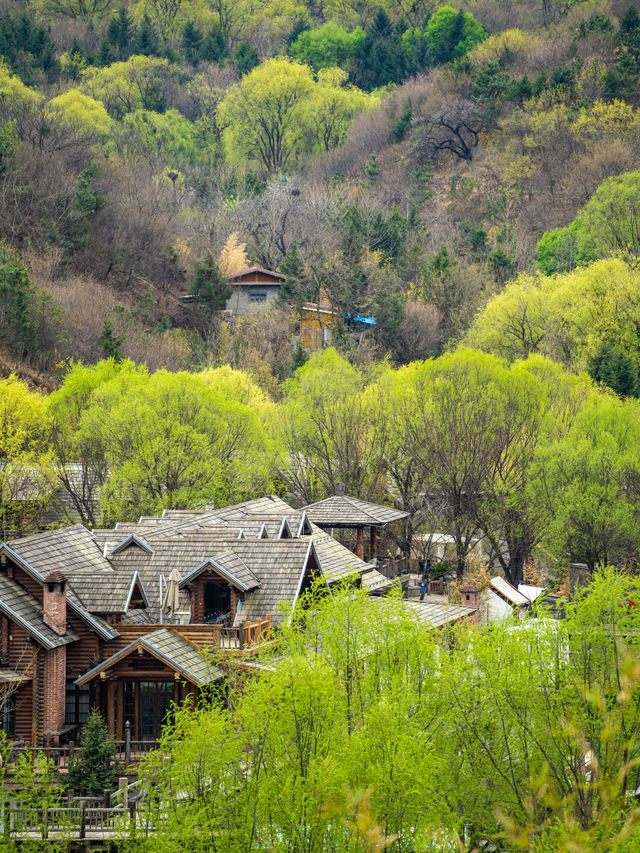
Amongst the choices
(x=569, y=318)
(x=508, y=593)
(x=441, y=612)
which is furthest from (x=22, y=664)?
(x=569, y=318)

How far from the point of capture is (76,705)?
1248 inches

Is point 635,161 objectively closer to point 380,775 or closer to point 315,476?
point 315,476

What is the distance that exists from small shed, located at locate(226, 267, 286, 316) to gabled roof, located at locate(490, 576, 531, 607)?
4778 centimetres

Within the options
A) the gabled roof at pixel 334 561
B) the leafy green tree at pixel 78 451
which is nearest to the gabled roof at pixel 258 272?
the leafy green tree at pixel 78 451

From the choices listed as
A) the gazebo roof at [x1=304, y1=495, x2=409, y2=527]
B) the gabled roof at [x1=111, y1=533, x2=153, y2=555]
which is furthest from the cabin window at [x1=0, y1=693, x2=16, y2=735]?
the gazebo roof at [x1=304, y1=495, x2=409, y2=527]

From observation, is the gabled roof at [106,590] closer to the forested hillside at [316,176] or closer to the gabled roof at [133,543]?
the gabled roof at [133,543]

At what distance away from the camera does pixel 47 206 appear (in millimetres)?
87688

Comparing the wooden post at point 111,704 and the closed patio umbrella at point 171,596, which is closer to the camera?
→ the wooden post at point 111,704

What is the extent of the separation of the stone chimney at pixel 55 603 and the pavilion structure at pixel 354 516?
688 inches

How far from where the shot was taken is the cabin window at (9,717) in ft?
98.8

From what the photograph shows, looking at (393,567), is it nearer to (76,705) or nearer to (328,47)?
(76,705)

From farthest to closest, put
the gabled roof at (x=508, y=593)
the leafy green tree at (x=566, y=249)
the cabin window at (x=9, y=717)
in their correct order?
the leafy green tree at (x=566, y=249) < the gabled roof at (x=508, y=593) < the cabin window at (x=9, y=717)

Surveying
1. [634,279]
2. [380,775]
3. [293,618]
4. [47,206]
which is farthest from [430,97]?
[380,775]

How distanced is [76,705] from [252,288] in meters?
62.8
